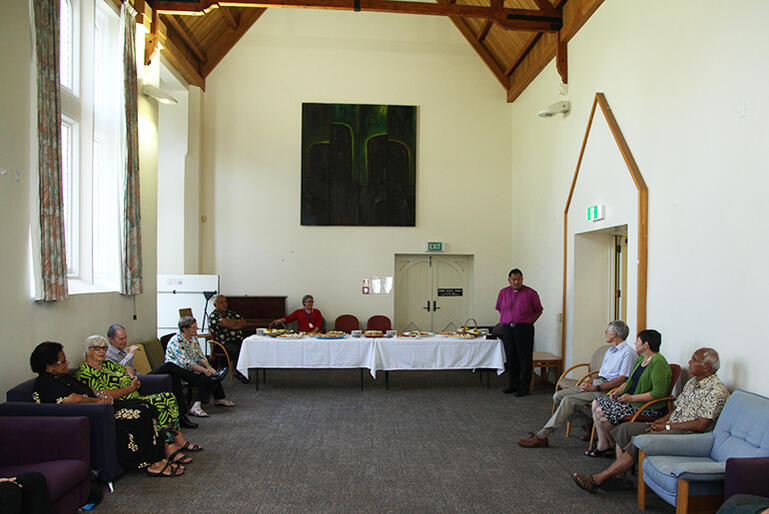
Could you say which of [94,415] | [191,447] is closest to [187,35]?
[191,447]

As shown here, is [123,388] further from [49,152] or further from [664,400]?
[664,400]

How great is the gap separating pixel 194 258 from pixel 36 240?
5422 millimetres

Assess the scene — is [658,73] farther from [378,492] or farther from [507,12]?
[378,492]

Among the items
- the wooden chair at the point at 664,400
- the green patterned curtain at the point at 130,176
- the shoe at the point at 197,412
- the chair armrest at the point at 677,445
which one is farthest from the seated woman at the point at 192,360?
the chair armrest at the point at 677,445

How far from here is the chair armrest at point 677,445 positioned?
3.74 metres

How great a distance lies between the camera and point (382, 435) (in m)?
5.57

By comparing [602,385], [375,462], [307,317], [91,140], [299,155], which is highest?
[299,155]

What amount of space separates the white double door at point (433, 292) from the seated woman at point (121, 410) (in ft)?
22.4

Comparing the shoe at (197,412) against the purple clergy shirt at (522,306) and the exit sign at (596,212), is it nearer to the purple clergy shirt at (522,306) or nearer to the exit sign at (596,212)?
the purple clergy shirt at (522,306)

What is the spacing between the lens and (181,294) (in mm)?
9547

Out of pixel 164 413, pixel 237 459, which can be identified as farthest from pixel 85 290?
pixel 237 459

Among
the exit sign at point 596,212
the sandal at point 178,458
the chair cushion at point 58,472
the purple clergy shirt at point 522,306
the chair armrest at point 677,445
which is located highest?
the exit sign at point 596,212

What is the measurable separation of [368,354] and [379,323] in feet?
9.95

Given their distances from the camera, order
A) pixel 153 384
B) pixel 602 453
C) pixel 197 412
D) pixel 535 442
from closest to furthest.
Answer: pixel 602 453, pixel 535 442, pixel 153 384, pixel 197 412
